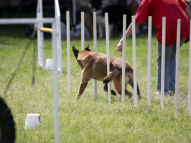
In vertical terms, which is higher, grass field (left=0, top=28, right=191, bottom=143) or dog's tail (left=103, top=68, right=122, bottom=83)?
dog's tail (left=103, top=68, right=122, bottom=83)

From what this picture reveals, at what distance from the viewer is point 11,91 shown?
4953 mm

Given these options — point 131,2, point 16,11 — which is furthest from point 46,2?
point 131,2

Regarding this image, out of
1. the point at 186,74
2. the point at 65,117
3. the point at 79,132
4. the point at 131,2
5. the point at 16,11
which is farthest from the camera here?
the point at 16,11

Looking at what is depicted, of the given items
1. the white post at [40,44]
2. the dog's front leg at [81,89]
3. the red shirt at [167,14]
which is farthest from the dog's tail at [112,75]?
the white post at [40,44]

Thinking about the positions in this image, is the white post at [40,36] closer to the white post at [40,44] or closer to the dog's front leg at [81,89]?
the white post at [40,44]

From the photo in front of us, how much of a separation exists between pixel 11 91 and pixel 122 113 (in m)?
2.11

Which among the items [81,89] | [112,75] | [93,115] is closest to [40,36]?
[81,89]

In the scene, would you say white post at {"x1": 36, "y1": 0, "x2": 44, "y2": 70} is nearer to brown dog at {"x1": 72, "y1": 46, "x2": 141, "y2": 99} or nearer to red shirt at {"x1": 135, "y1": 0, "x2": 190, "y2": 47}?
brown dog at {"x1": 72, "y1": 46, "x2": 141, "y2": 99}

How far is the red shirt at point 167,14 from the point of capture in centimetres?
429

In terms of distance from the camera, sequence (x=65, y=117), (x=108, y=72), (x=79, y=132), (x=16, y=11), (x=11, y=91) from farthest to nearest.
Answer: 1. (x=16, y=11)
2. (x=11, y=91)
3. (x=108, y=72)
4. (x=65, y=117)
5. (x=79, y=132)

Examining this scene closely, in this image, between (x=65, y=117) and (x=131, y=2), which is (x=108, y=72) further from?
(x=131, y=2)

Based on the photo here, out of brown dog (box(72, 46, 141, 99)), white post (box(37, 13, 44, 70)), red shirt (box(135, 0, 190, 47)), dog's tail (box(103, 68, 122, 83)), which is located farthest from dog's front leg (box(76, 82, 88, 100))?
white post (box(37, 13, 44, 70))

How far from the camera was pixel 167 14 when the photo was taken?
4434 mm

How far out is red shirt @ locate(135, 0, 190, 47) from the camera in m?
4.29
